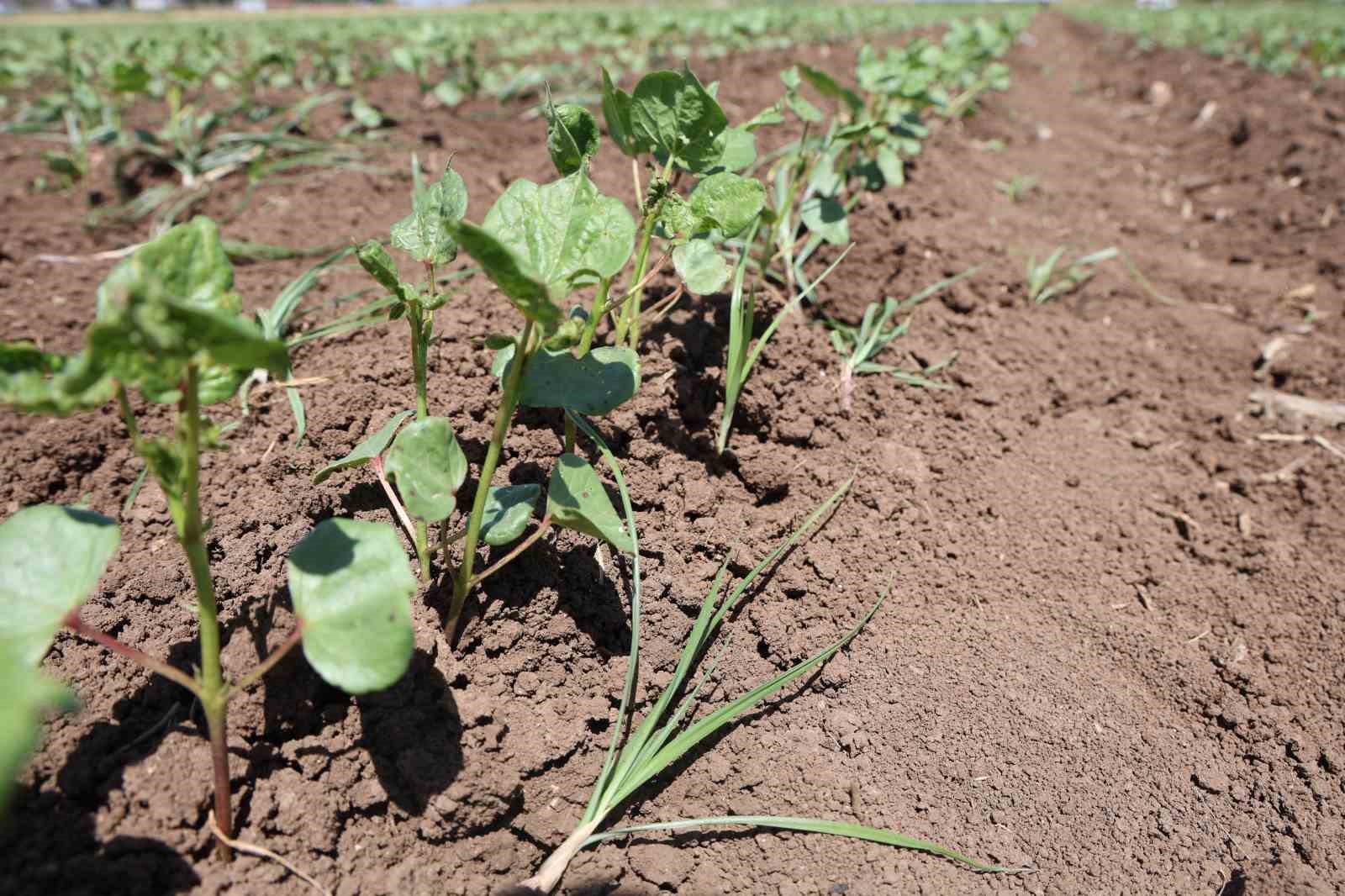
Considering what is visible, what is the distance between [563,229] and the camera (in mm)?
1010

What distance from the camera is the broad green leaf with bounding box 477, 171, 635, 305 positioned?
3.26 ft

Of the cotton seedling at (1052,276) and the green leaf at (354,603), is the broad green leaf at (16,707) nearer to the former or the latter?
the green leaf at (354,603)

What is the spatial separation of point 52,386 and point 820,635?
1216 millimetres

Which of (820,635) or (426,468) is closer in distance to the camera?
(426,468)

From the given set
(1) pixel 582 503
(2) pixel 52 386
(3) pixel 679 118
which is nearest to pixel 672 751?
(1) pixel 582 503

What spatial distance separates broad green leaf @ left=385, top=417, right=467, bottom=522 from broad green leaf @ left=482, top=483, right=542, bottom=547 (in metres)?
0.07

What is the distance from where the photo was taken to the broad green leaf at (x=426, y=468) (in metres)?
1.00

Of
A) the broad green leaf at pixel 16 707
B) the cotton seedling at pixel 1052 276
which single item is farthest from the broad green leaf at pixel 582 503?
the cotton seedling at pixel 1052 276

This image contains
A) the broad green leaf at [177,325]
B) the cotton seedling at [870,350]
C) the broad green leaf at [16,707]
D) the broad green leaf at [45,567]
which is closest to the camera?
the broad green leaf at [16,707]

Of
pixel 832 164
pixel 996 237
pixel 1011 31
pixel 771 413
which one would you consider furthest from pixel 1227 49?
pixel 771 413

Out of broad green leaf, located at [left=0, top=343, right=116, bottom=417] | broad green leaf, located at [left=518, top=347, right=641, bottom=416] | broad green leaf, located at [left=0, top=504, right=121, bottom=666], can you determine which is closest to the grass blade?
broad green leaf, located at [left=518, top=347, right=641, bottom=416]

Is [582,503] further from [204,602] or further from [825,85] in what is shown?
[825,85]

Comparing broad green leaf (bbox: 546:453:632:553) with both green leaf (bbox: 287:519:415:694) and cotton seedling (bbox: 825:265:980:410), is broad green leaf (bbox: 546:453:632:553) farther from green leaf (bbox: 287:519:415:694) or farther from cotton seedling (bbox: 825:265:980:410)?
cotton seedling (bbox: 825:265:980:410)

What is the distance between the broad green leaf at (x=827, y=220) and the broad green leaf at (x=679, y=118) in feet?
2.34
